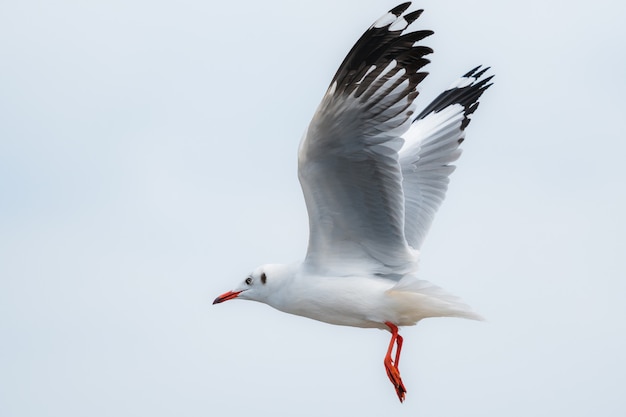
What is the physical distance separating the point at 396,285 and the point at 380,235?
14.2 inches

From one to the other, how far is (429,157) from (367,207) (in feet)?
5.91

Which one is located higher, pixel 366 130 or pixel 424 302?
pixel 366 130

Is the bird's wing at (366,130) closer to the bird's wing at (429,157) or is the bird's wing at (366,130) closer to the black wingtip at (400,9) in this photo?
the black wingtip at (400,9)

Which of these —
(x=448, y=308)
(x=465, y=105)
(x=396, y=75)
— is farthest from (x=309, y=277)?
(x=465, y=105)

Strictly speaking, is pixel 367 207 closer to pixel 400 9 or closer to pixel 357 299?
pixel 357 299

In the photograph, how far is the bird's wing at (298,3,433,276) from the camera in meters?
9.12

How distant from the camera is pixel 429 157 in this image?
11375 millimetres

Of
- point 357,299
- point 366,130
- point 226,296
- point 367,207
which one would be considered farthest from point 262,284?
point 366,130

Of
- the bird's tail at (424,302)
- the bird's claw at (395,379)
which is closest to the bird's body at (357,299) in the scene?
the bird's tail at (424,302)

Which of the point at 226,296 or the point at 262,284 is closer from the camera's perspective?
the point at 262,284

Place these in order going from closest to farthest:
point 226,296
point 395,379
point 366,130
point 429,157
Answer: point 366,130
point 395,379
point 226,296
point 429,157

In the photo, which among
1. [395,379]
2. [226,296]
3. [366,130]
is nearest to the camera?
[366,130]

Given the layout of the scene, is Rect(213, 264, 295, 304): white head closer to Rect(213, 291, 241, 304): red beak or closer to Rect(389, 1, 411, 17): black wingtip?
Rect(213, 291, 241, 304): red beak

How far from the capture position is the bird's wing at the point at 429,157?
11086mm
